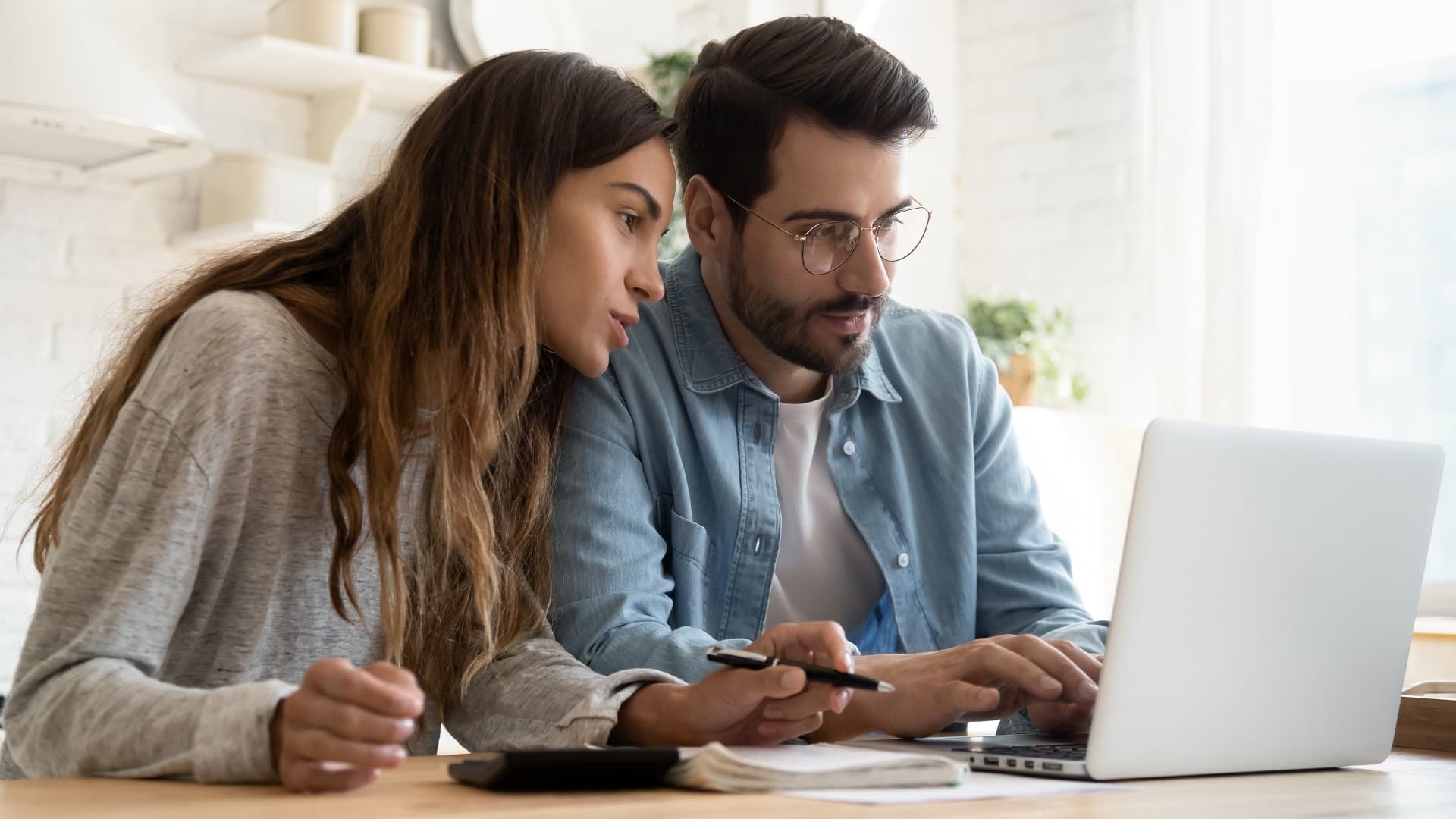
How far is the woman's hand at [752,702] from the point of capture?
3.26 feet

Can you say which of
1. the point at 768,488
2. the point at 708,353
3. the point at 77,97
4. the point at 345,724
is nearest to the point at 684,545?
the point at 768,488

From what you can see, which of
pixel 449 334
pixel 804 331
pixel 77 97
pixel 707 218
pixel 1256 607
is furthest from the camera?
pixel 77 97

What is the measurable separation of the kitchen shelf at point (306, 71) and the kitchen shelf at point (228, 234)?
312 millimetres

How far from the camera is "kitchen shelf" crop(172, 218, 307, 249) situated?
2.64 m

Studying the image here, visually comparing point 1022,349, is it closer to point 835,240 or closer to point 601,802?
point 835,240

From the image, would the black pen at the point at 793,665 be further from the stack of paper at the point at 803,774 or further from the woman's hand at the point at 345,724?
the woman's hand at the point at 345,724

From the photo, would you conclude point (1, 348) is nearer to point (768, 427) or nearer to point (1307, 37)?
point (768, 427)

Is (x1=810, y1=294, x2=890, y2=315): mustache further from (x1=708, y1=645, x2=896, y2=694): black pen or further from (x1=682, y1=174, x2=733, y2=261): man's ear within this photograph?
(x1=708, y1=645, x2=896, y2=694): black pen

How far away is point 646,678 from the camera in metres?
1.08

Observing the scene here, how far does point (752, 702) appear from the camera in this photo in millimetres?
999

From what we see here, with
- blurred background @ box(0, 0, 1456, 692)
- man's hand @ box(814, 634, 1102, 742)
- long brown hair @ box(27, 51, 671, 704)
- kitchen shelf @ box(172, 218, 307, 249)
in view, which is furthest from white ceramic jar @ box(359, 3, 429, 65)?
man's hand @ box(814, 634, 1102, 742)

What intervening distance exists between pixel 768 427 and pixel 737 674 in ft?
1.99

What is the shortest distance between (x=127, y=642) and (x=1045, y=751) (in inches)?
26.1

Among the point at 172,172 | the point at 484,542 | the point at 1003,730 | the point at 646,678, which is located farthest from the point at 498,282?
the point at 172,172
